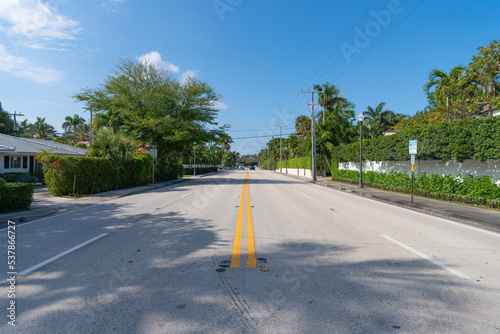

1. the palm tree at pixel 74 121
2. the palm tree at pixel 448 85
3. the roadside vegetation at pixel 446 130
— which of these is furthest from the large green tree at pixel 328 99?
the palm tree at pixel 74 121

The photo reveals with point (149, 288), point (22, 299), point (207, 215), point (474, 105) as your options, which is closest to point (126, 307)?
point (149, 288)

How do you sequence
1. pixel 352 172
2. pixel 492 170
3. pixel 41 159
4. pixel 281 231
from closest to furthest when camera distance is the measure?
pixel 281 231
pixel 492 170
pixel 41 159
pixel 352 172

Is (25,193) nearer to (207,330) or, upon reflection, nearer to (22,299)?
(22,299)

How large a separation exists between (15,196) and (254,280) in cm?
1037

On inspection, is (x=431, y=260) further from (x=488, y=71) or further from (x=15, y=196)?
(x=488, y=71)

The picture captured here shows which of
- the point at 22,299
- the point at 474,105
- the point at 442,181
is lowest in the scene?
the point at 22,299

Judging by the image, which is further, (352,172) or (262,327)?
(352,172)

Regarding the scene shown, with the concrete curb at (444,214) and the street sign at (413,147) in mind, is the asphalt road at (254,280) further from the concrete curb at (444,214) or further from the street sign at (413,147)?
the street sign at (413,147)

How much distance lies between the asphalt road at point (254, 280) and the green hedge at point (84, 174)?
9873 millimetres

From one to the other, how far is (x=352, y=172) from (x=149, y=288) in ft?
81.3

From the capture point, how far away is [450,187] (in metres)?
13.6

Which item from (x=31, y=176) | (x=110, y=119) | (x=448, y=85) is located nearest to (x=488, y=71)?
(x=448, y=85)

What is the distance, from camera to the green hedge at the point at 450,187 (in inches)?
457

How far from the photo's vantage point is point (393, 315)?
3162mm
